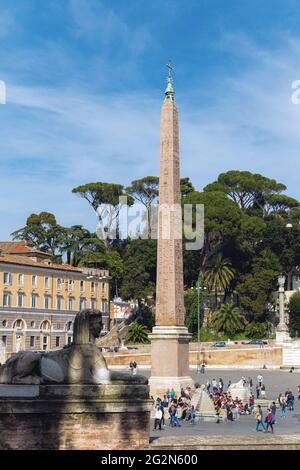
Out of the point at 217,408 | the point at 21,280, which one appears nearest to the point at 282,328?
the point at 21,280

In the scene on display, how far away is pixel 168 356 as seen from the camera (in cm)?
2805

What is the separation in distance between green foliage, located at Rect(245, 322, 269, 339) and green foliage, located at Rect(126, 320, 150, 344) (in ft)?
26.1

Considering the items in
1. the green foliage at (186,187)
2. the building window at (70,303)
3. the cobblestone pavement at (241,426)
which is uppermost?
the green foliage at (186,187)

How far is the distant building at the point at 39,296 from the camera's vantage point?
174ft

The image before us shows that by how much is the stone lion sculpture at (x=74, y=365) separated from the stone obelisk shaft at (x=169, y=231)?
690 inches

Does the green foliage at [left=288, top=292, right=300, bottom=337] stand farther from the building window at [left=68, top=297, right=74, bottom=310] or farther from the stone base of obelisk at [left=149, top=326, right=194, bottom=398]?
the stone base of obelisk at [left=149, top=326, right=194, bottom=398]

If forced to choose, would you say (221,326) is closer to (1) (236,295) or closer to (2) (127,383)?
(1) (236,295)

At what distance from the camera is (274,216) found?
7150 cm

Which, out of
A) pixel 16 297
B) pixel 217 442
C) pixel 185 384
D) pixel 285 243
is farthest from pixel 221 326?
pixel 217 442

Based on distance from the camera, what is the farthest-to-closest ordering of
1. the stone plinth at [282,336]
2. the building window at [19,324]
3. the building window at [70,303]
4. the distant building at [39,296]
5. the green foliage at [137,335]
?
the building window at [70,303]
the green foliage at [137,335]
the building window at [19,324]
the distant building at [39,296]
the stone plinth at [282,336]

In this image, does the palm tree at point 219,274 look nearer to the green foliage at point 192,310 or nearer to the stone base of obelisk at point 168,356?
the green foliage at point 192,310

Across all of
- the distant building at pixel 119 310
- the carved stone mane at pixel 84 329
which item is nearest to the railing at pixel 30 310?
the distant building at pixel 119 310

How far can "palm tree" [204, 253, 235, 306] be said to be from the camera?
60.4m

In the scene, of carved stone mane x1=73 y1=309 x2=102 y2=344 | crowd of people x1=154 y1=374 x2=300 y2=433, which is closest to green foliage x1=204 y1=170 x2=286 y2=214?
crowd of people x1=154 y1=374 x2=300 y2=433
